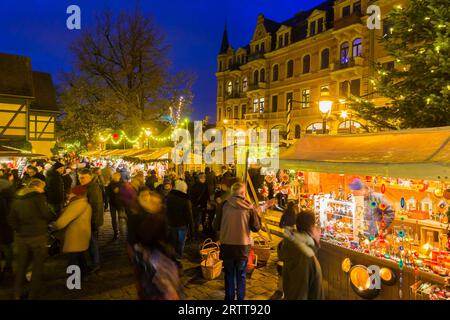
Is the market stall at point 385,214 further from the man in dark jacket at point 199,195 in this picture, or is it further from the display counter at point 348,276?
the man in dark jacket at point 199,195

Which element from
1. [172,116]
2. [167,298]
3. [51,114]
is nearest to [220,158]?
[172,116]

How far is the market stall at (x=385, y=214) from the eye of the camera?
409 cm

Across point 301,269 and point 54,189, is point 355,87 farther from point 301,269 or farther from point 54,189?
point 301,269

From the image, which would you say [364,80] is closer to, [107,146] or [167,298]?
[167,298]

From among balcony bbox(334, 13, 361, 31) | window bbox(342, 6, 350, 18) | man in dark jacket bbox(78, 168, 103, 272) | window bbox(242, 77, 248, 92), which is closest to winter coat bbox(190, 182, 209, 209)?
man in dark jacket bbox(78, 168, 103, 272)

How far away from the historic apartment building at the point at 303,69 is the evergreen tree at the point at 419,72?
8201 millimetres

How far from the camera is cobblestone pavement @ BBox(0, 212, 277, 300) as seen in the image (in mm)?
4910

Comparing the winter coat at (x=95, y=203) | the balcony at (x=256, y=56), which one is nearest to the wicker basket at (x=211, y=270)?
the winter coat at (x=95, y=203)

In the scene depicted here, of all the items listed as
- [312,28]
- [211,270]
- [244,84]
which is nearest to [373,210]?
[211,270]

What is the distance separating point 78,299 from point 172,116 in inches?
751

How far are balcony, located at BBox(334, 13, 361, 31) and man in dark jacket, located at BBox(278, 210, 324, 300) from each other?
70.7ft

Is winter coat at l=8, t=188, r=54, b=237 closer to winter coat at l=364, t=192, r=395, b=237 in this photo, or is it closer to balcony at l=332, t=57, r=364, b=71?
winter coat at l=364, t=192, r=395, b=237

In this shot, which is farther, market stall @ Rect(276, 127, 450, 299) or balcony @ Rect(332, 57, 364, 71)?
balcony @ Rect(332, 57, 364, 71)
